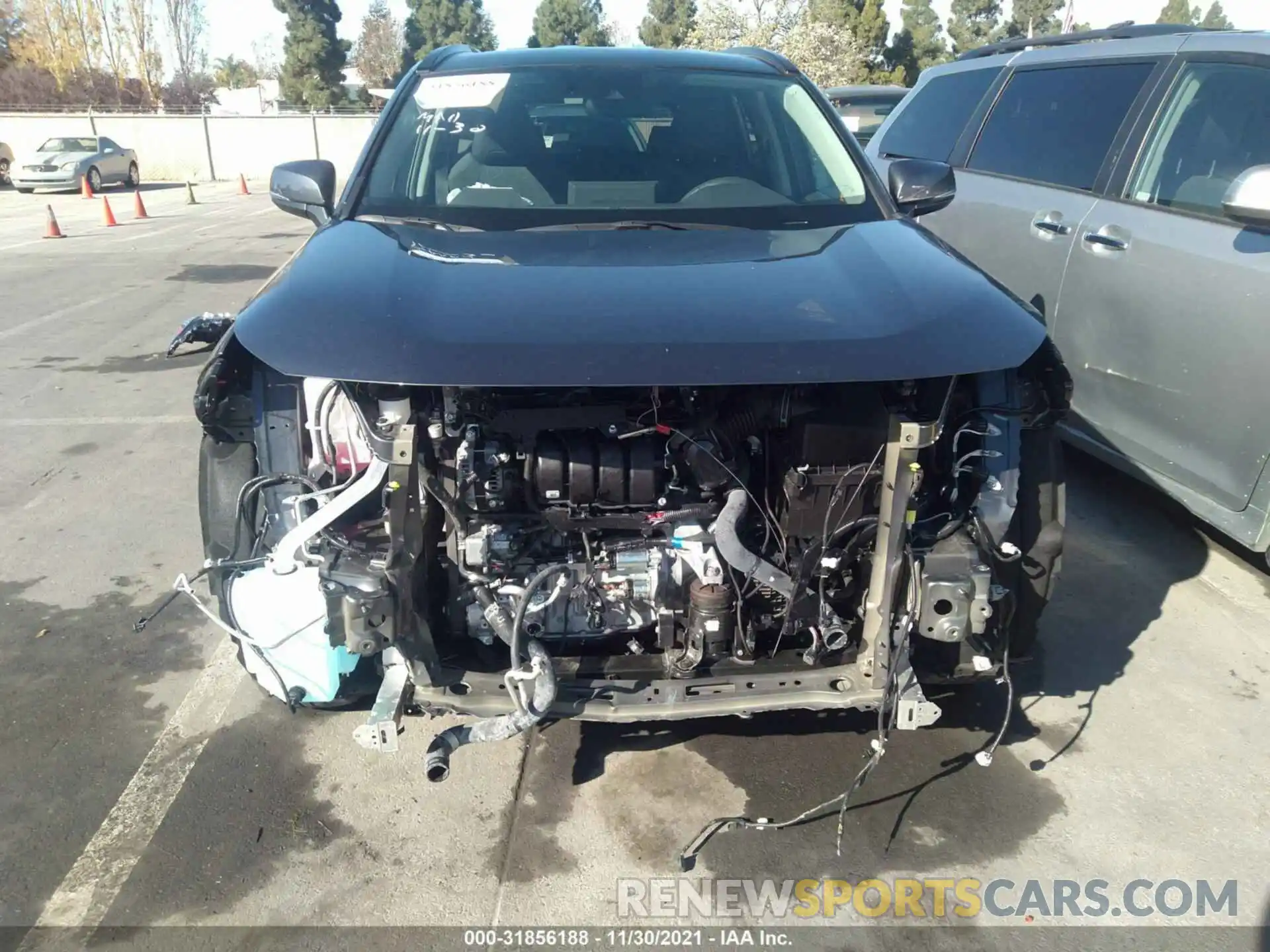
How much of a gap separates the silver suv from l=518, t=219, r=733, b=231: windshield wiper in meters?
1.79

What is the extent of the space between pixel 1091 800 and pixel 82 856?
2.75 m

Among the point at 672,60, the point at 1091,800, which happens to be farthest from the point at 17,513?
the point at 1091,800

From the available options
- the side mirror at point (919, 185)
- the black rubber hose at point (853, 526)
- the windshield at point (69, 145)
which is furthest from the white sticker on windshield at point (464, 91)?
the windshield at point (69, 145)

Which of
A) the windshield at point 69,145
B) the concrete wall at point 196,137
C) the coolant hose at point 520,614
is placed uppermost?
the coolant hose at point 520,614

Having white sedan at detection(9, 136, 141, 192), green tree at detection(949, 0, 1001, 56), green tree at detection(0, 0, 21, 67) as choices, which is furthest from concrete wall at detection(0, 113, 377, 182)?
green tree at detection(949, 0, 1001, 56)

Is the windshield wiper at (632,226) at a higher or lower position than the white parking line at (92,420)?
higher

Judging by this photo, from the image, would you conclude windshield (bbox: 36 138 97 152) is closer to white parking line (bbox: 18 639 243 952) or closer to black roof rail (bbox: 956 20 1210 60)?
black roof rail (bbox: 956 20 1210 60)

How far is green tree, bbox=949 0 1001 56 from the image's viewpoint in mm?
53219

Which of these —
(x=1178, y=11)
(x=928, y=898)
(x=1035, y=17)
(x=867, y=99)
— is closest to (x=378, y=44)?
(x=1035, y=17)

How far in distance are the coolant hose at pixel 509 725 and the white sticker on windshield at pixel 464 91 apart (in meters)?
2.17

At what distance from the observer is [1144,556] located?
4078 millimetres

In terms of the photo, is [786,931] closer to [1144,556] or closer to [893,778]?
[893,778]

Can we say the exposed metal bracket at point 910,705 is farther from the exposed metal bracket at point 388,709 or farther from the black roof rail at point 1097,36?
the black roof rail at point 1097,36

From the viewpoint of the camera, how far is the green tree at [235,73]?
71.1 metres
